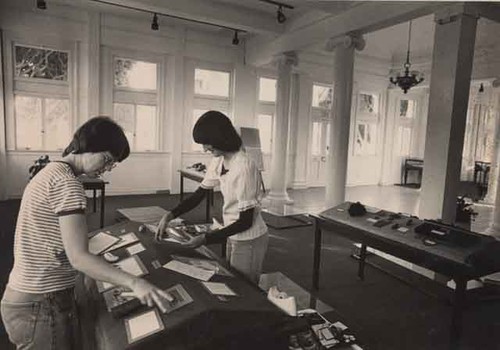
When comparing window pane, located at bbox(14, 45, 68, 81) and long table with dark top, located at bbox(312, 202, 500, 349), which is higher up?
window pane, located at bbox(14, 45, 68, 81)

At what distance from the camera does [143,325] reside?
123 cm

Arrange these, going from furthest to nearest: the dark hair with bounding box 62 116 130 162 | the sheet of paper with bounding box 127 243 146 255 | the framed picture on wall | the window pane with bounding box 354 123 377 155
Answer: the window pane with bounding box 354 123 377 155
the framed picture on wall
the sheet of paper with bounding box 127 243 146 255
the dark hair with bounding box 62 116 130 162

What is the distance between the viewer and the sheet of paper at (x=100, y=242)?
1846 millimetres

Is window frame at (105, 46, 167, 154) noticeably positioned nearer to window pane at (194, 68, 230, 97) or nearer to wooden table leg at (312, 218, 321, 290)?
window pane at (194, 68, 230, 97)

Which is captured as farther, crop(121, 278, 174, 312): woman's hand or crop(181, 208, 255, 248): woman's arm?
crop(181, 208, 255, 248): woman's arm

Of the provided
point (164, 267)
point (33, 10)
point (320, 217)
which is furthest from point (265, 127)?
point (164, 267)

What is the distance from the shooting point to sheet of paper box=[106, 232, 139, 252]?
1.88 m

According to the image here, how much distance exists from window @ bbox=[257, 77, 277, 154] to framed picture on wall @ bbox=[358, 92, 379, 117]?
3062 millimetres

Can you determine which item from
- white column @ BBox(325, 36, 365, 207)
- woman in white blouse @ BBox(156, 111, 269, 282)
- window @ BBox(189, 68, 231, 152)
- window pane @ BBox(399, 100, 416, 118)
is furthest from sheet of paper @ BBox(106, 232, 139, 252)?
window pane @ BBox(399, 100, 416, 118)

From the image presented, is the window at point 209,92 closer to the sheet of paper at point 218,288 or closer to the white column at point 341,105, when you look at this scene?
the white column at point 341,105

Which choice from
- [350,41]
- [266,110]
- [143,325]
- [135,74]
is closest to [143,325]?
[143,325]

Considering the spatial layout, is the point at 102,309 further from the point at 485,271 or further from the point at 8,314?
the point at 485,271

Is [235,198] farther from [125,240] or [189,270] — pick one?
[125,240]

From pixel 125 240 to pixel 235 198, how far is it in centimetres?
63
